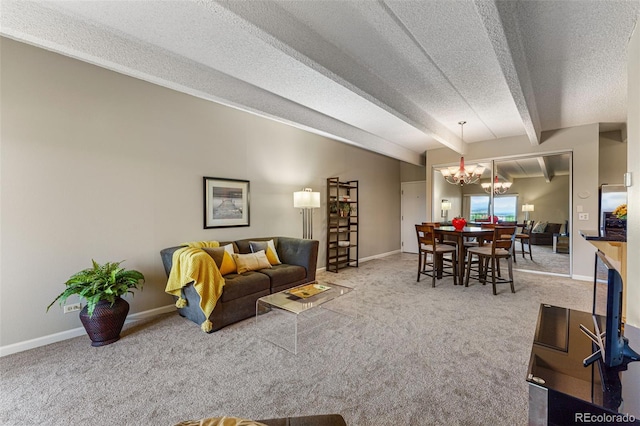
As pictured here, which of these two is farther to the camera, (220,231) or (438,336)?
(220,231)

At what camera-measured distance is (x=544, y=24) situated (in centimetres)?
211

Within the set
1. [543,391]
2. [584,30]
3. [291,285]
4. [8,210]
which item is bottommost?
[291,285]

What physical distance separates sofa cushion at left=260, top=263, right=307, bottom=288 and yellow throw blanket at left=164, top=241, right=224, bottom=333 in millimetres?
734

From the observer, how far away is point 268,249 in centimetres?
386

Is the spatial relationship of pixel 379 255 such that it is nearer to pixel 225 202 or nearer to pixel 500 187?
pixel 500 187

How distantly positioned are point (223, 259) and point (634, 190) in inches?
140

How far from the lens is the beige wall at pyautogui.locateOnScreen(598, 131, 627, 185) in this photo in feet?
16.5

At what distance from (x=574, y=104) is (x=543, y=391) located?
4.51m

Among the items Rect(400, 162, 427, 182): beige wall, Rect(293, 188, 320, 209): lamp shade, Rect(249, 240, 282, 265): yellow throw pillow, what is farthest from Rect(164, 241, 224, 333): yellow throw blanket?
Rect(400, 162, 427, 182): beige wall

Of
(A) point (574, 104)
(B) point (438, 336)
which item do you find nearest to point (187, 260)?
(B) point (438, 336)

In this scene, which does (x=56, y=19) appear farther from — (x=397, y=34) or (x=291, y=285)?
(x=291, y=285)

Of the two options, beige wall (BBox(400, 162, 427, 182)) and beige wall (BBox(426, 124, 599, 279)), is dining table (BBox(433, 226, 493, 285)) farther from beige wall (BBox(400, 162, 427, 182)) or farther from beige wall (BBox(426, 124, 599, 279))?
beige wall (BBox(400, 162, 427, 182))

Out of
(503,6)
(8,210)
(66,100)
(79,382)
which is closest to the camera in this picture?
(503,6)

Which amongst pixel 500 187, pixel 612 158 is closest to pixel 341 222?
pixel 500 187
